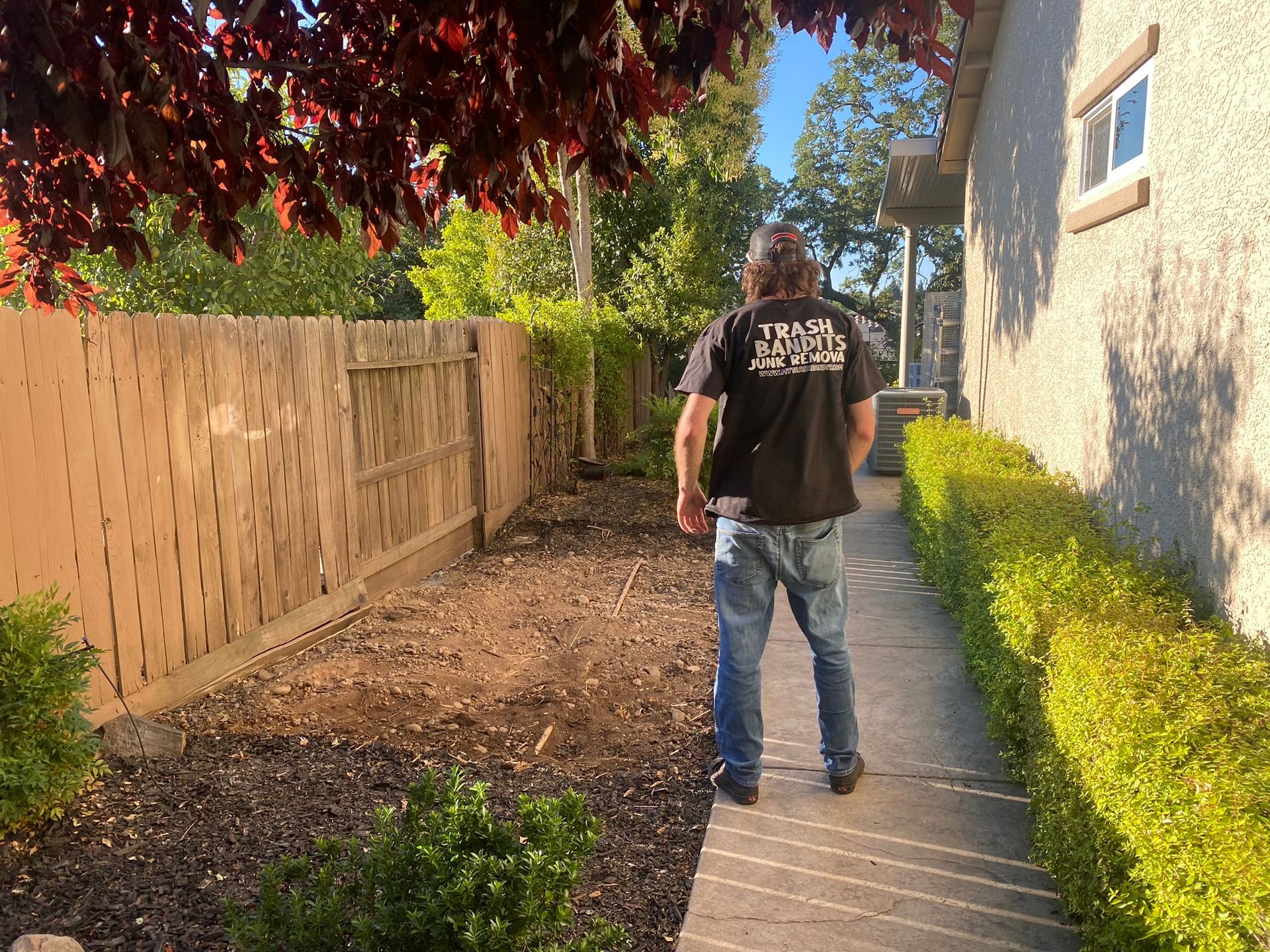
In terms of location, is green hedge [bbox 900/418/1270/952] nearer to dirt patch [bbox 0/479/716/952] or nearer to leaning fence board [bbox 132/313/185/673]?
dirt patch [bbox 0/479/716/952]

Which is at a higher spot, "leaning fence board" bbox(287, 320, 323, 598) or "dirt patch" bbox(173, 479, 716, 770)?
"leaning fence board" bbox(287, 320, 323, 598)

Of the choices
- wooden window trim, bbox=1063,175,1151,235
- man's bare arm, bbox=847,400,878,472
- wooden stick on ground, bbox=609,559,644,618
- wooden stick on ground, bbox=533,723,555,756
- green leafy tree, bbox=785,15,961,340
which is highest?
green leafy tree, bbox=785,15,961,340

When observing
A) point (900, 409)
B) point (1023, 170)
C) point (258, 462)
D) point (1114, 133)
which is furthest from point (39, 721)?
point (900, 409)

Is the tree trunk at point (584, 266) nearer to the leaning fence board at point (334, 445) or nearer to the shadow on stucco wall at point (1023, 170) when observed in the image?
the shadow on stucco wall at point (1023, 170)

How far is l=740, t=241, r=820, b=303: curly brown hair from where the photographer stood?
3.55 m


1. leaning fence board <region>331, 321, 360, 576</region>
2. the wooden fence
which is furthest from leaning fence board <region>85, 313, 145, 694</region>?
leaning fence board <region>331, 321, 360, 576</region>

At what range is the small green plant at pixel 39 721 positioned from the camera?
2936 mm

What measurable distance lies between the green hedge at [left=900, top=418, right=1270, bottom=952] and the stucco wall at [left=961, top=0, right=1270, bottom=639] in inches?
13.1

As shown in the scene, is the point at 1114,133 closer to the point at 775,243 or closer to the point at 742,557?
the point at 775,243

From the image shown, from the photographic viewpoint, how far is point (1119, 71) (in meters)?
4.82

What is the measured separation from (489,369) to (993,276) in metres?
4.65

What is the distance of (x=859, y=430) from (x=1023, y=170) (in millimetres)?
4907

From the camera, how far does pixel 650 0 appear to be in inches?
71.5

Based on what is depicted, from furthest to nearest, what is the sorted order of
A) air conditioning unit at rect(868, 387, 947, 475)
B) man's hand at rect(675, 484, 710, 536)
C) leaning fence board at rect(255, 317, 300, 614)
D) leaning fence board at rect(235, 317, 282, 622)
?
air conditioning unit at rect(868, 387, 947, 475)
leaning fence board at rect(255, 317, 300, 614)
leaning fence board at rect(235, 317, 282, 622)
man's hand at rect(675, 484, 710, 536)
